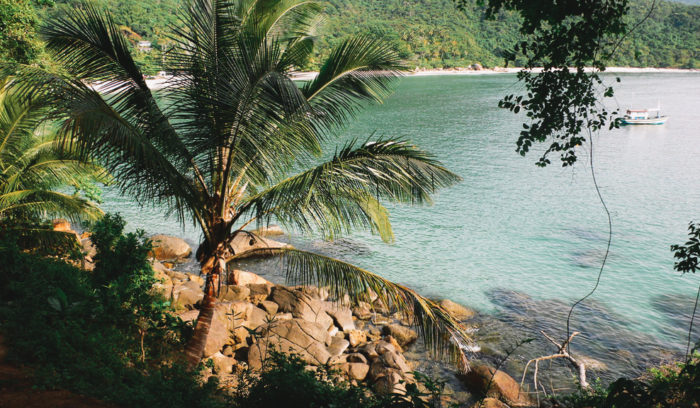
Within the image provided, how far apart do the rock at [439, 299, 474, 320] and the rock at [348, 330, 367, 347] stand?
7.96ft

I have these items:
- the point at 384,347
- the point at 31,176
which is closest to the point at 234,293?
the point at 384,347

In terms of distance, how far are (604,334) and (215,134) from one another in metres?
9.86

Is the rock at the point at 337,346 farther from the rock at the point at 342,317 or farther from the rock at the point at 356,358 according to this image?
the rock at the point at 342,317

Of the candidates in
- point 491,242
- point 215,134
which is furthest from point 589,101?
point 491,242

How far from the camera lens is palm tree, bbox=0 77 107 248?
25.7 ft

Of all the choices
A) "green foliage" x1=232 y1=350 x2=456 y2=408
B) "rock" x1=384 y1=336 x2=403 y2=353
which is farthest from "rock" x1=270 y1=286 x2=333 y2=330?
"green foliage" x1=232 y1=350 x2=456 y2=408

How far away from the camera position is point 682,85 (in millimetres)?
63375

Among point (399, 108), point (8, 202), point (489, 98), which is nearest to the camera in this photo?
point (8, 202)

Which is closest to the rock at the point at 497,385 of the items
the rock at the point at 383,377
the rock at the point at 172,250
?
the rock at the point at 383,377

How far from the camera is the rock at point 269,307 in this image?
973cm

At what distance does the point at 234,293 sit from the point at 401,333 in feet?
12.3

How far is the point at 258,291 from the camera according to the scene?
10836 millimetres

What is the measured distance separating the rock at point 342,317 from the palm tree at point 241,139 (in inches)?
148

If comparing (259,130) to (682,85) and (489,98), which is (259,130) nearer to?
(489,98)
